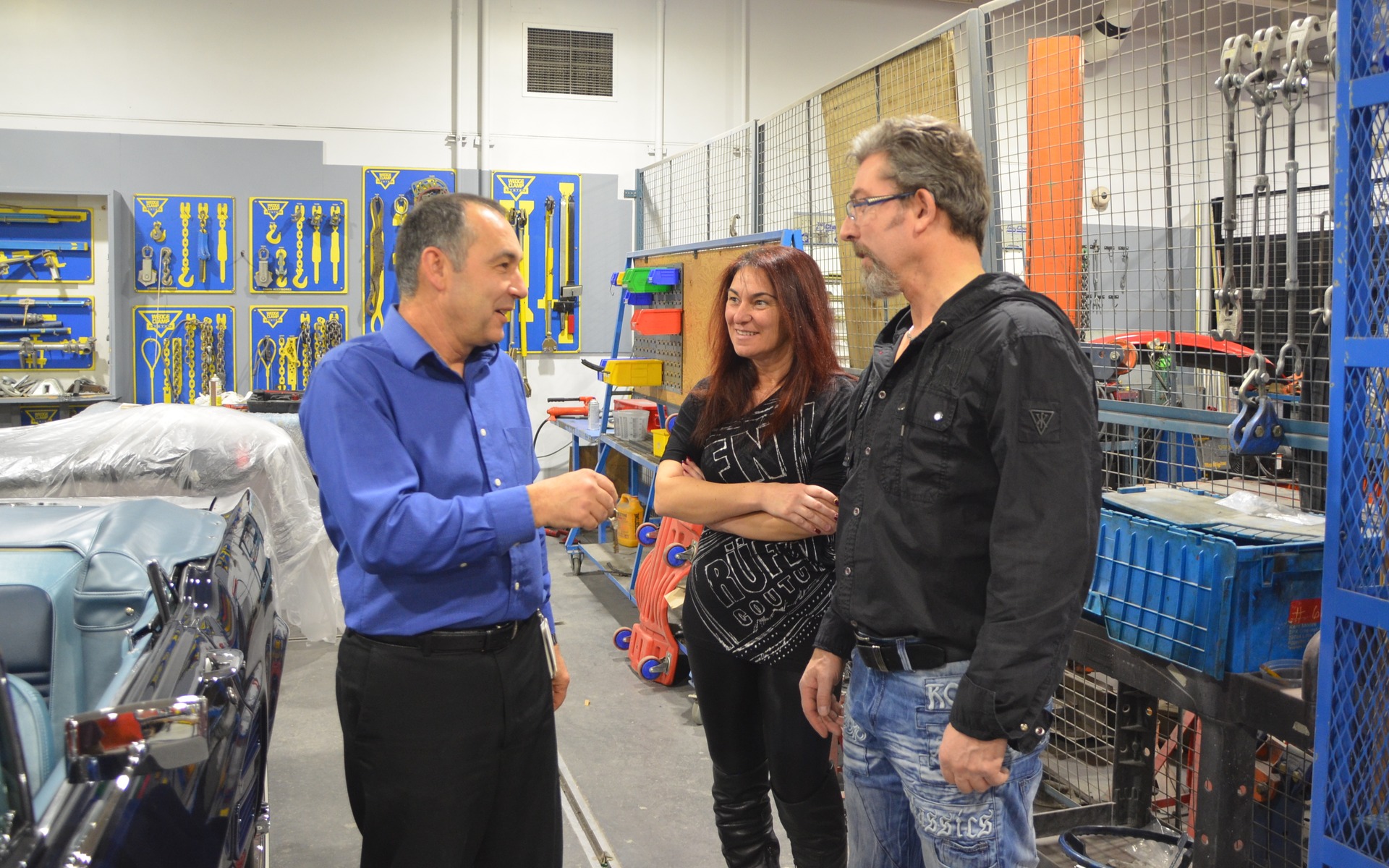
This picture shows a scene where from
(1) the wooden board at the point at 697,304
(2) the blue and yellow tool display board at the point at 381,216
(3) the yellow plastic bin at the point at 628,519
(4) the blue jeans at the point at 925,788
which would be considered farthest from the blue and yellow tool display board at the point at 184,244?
(4) the blue jeans at the point at 925,788

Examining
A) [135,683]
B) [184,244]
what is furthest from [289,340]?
[135,683]

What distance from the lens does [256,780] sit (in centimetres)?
219

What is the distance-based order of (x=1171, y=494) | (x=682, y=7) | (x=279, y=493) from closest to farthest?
(x=1171, y=494)
(x=279, y=493)
(x=682, y=7)

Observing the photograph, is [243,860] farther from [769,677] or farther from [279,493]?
[279,493]

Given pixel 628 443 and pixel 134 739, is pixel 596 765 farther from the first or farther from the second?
pixel 134 739

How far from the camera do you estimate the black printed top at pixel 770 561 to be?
2.19 m

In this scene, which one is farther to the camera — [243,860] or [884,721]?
[243,860]

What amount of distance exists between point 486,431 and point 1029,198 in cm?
178

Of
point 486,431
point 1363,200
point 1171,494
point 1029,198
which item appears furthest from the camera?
point 1029,198

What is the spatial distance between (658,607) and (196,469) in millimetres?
1968

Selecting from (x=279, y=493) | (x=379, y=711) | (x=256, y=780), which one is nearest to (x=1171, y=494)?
(x=379, y=711)

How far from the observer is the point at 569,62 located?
7.54 metres

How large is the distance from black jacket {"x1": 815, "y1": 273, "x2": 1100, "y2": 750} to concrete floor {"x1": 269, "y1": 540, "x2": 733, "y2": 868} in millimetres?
1782

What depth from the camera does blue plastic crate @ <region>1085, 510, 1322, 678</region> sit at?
185cm
